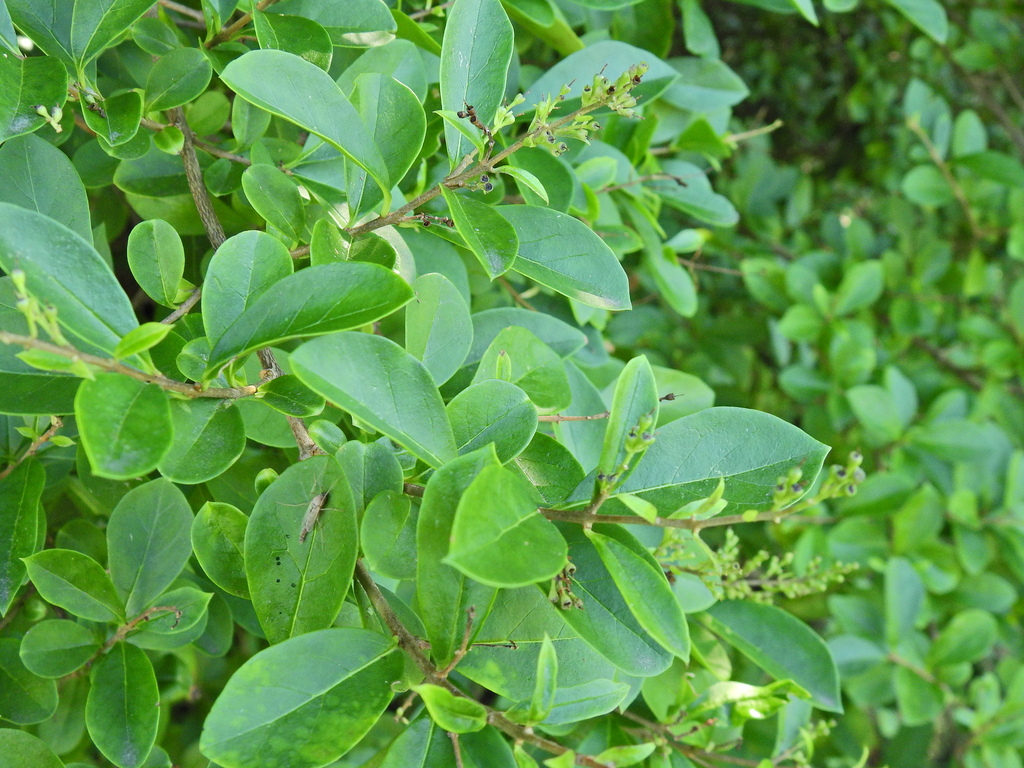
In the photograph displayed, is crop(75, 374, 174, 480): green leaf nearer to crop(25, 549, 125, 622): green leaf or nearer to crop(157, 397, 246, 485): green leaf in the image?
crop(157, 397, 246, 485): green leaf

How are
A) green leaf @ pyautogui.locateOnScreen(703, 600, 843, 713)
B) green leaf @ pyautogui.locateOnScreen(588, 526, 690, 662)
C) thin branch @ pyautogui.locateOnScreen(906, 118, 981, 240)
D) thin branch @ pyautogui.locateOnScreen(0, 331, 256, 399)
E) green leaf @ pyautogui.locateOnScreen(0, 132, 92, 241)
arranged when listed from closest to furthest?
1. thin branch @ pyautogui.locateOnScreen(0, 331, 256, 399)
2. green leaf @ pyautogui.locateOnScreen(588, 526, 690, 662)
3. green leaf @ pyautogui.locateOnScreen(0, 132, 92, 241)
4. green leaf @ pyautogui.locateOnScreen(703, 600, 843, 713)
5. thin branch @ pyautogui.locateOnScreen(906, 118, 981, 240)

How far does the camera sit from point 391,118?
628 mm

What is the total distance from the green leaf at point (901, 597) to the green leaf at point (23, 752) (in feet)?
4.46

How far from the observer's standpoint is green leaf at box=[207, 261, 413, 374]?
1.54 ft

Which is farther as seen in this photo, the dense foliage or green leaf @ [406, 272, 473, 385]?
green leaf @ [406, 272, 473, 385]

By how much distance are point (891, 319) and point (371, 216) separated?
5.16 feet

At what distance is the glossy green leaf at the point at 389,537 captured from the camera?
525mm

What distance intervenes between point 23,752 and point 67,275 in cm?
40

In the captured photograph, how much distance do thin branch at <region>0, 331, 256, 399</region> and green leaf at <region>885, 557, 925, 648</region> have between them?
4.36 ft

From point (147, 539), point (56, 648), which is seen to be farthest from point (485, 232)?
point (56, 648)

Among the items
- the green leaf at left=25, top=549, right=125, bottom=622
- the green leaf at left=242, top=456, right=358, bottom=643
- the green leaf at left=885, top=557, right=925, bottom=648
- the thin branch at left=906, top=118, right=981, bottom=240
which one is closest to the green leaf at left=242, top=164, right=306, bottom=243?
the green leaf at left=242, top=456, right=358, bottom=643

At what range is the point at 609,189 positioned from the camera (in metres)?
1.01

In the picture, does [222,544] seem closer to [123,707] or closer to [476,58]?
[123,707]

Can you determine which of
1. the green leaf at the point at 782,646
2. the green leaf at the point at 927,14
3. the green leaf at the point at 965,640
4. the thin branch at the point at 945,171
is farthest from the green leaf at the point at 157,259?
the thin branch at the point at 945,171
